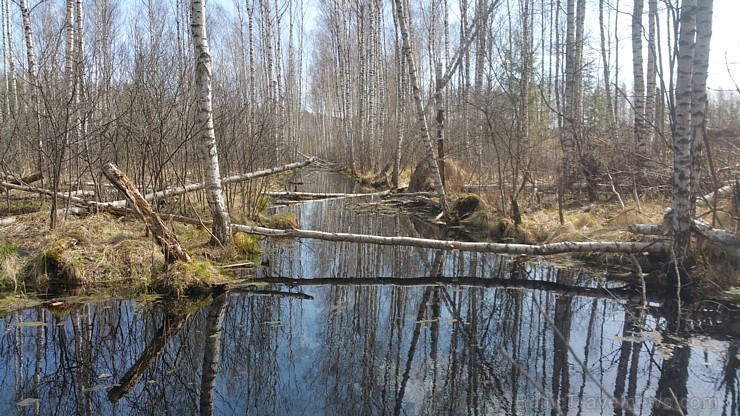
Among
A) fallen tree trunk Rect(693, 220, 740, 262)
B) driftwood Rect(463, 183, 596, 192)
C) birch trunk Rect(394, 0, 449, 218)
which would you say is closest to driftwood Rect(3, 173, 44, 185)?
birch trunk Rect(394, 0, 449, 218)

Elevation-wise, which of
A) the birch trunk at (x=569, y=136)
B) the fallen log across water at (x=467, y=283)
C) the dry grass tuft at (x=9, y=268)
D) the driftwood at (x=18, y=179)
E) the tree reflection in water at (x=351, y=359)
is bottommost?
the tree reflection in water at (x=351, y=359)

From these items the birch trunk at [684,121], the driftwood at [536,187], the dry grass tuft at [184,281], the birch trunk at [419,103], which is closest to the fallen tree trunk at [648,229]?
the birch trunk at [684,121]

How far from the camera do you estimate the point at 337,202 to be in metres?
15.9

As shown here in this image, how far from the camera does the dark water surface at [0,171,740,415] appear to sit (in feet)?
11.4

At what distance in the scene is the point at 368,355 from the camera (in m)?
4.32

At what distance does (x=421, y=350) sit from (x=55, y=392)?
2863 mm

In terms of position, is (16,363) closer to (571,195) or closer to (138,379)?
(138,379)

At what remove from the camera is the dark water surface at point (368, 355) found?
347cm

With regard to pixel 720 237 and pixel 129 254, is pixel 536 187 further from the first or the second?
pixel 129 254

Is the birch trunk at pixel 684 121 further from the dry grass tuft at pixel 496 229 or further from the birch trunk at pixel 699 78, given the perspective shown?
the dry grass tuft at pixel 496 229

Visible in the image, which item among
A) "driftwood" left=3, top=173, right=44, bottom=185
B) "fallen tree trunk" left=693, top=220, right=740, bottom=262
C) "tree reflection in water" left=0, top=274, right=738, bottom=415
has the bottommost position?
"tree reflection in water" left=0, top=274, right=738, bottom=415

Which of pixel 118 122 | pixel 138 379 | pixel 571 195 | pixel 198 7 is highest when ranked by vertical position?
pixel 198 7

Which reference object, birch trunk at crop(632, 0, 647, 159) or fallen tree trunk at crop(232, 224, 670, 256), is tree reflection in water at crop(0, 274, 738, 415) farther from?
birch trunk at crop(632, 0, 647, 159)

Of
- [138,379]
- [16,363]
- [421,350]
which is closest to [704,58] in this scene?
[421,350]
